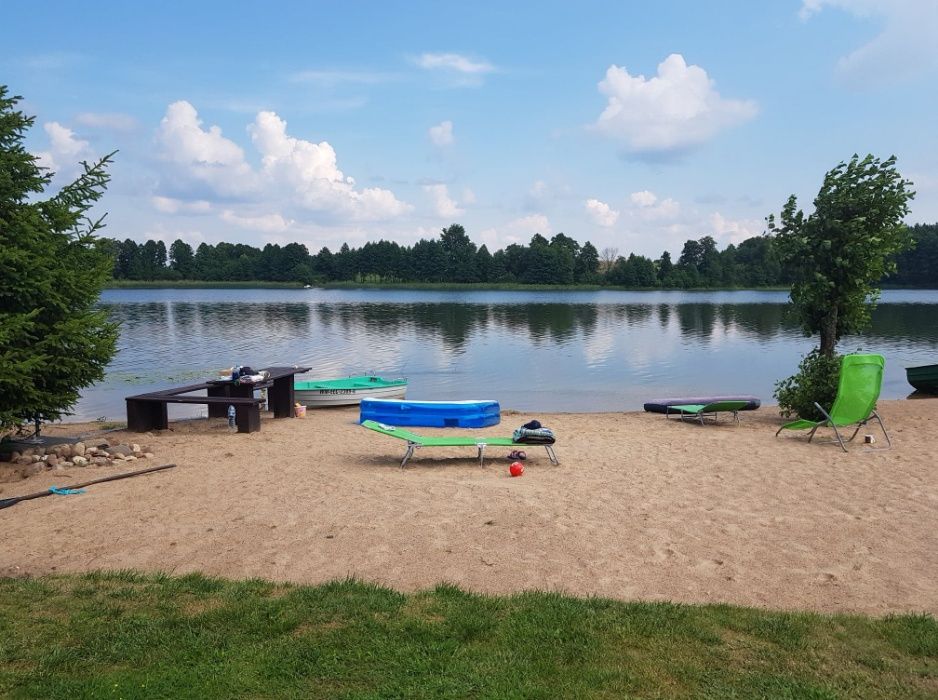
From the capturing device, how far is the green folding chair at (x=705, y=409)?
13.3 m

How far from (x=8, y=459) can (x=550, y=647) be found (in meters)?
8.51

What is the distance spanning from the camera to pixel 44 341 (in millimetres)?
8875

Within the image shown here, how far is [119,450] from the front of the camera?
9.59 meters

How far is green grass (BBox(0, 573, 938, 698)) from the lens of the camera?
3.29m

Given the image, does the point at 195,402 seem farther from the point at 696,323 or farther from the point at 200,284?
the point at 200,284

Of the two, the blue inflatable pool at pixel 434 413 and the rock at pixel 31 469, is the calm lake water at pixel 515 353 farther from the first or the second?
the rock at pixel 31 469

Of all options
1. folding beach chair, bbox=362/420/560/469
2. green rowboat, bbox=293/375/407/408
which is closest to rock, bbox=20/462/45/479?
folding beach chair, bbox=362/420/560/469

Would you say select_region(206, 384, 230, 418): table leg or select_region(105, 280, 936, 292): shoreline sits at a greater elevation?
select_region(105, 280, 936, 292): shoreline

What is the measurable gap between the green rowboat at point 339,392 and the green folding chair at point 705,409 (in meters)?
6.86

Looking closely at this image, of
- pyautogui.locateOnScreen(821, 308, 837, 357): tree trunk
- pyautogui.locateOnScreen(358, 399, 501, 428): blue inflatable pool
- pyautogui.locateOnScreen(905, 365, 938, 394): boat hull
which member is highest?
pyautogui.locateOnScreen(821, 308, 837, 357): tree trunk

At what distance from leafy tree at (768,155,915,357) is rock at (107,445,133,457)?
38.8 feet

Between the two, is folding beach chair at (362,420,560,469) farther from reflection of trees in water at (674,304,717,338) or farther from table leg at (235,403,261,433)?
reflection of trees in water at (674,304,717,338)

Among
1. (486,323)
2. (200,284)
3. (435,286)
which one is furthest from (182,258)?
(486,323)

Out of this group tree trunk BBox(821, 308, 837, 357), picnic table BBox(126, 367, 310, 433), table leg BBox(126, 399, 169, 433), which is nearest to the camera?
picnic table BBox(126, 367, 310, 433)
